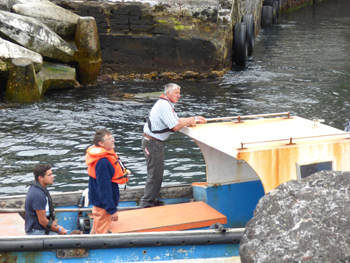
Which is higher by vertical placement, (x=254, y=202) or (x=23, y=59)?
(x=23, y=59)

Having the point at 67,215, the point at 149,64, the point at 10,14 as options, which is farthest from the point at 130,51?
the point at 67,215

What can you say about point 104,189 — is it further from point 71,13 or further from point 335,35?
point 335,35

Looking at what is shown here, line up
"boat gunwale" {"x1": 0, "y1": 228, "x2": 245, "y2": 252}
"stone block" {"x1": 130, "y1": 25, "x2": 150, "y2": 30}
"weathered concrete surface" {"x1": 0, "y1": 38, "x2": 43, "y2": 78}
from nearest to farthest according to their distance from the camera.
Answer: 1. "boat gunwale" {"x1": 0, "y1": 228, "x2": 245, "y2": 252}
2. "weathered concrete surface" {"x1": 0, "y1": 38, "x2": 43, "y2": 78}
3. "stone block" {"x1": 130, "y1": 25, "x2": 150, "y2": 30}

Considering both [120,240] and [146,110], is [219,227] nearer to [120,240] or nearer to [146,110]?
[120,240]

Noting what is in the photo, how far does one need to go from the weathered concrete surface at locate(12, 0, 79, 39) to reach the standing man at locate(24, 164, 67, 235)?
11263mm

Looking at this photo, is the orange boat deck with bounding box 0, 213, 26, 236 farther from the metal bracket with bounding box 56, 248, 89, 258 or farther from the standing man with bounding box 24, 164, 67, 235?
the metal bracket with bounding box 56, 248, 89, 258

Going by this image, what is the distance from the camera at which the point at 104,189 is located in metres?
5.07

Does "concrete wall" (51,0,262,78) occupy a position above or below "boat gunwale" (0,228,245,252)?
above

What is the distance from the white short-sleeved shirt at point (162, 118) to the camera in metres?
6.04

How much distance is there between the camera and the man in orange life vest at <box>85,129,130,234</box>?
5031 millimetres

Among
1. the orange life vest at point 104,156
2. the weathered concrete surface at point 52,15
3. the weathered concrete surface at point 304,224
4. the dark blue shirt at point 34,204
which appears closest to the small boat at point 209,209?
the dark blue shirt at point 34,204

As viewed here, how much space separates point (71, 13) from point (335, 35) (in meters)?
16.9

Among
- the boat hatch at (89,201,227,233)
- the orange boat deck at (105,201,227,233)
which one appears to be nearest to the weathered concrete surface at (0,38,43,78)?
the boat hatch at (89,201,227,233)

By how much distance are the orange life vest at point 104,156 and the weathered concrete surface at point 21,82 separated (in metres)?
8.72
